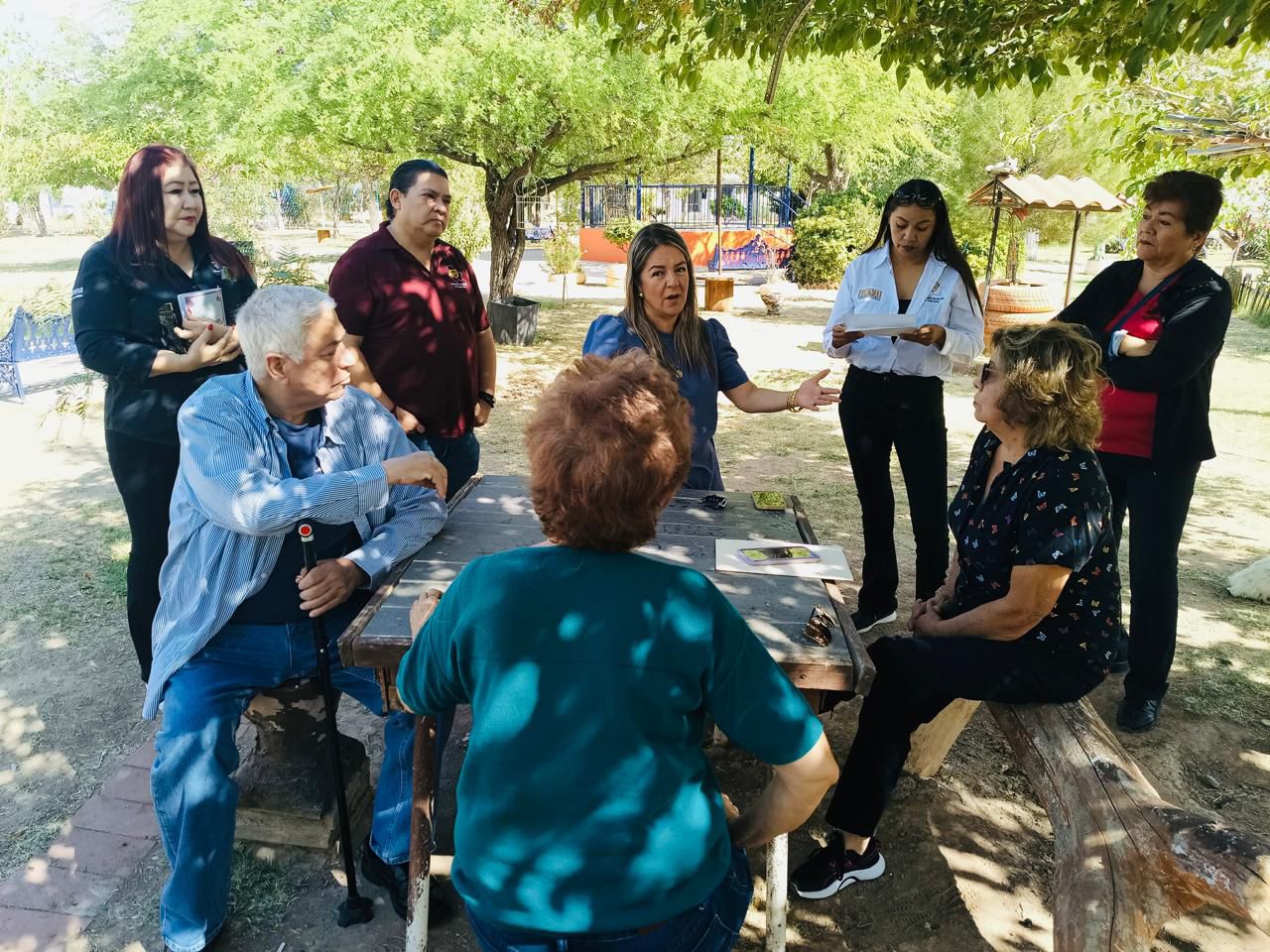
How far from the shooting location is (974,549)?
8.55ft

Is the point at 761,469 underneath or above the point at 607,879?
underneath

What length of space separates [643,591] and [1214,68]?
6.77 meters

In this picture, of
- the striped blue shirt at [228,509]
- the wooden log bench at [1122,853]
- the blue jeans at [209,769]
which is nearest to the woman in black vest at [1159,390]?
the wooden log bench at [1122,853]

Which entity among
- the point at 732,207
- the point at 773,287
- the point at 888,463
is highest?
the point at 732,207

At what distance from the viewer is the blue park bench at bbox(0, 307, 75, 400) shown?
8673 millimetres

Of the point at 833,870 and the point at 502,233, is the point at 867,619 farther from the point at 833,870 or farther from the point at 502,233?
the point at 502,233

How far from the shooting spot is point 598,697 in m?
1.39

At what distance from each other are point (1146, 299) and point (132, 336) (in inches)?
148

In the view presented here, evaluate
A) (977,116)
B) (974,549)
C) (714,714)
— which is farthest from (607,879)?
(977,116)

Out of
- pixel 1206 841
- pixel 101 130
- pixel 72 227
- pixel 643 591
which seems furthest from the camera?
pixel 72 227

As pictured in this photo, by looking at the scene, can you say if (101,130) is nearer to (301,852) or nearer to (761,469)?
(761,469)

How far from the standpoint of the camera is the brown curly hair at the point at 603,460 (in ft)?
4.68

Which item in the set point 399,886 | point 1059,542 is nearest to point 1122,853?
point 1059,542

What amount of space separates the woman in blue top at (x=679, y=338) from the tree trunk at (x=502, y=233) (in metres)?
8.47
